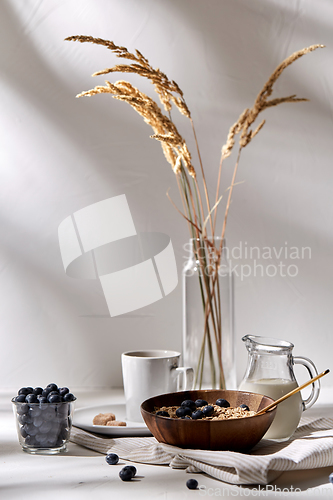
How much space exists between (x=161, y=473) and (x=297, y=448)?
20 centimetres

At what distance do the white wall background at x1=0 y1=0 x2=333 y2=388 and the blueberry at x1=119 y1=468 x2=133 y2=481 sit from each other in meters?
0.60

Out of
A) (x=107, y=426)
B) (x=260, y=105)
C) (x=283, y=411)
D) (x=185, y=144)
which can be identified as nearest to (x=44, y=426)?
(x=107, y=426)

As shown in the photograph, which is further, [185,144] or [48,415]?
[185,144]

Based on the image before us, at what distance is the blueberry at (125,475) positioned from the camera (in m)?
0.67

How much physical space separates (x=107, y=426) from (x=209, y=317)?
31 centimetres

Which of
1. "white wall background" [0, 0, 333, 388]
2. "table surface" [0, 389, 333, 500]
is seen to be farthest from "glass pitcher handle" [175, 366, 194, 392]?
"white wall background" [0, 0, 333, 388]

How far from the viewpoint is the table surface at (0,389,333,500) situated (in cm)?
63

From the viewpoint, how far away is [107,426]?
0.83 meters

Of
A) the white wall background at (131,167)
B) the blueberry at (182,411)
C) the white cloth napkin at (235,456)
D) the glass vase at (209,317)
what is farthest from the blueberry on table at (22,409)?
the white wall background at (131,167)

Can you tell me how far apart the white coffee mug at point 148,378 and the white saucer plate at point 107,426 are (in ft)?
0.13

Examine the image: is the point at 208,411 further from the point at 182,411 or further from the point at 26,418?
the point at 26,418

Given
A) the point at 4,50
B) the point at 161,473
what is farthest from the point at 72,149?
the point at 161,473

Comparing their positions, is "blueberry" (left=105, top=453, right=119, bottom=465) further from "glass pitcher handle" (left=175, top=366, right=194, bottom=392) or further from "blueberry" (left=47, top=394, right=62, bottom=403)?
"glass pitcher handle" (left=175, top=366, right=194, bottom=392)

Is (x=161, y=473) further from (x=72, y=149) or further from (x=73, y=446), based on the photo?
(x=72, y=149)
